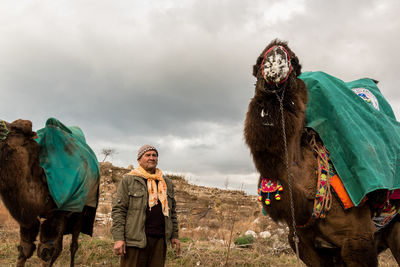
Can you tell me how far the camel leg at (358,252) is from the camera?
10.0 ft

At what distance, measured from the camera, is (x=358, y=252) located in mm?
3047

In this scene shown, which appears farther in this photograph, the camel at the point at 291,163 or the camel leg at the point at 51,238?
the camel leg at the point at 51,238

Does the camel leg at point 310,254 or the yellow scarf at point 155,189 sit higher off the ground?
the yellow scarf at point 155,189

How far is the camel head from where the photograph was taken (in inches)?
119

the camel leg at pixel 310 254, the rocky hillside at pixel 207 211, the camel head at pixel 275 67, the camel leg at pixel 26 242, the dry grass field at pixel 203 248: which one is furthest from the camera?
the rocky hillside at pixel 207 211

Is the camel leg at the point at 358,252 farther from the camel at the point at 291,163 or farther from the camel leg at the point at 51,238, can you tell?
the camel leg at the point at 51,238

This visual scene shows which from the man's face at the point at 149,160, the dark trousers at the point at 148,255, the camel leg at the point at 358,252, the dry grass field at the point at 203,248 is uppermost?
the man's face at the point at 149,160

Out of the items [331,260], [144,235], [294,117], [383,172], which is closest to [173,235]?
[144,235]

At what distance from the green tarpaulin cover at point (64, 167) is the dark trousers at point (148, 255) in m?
2.00

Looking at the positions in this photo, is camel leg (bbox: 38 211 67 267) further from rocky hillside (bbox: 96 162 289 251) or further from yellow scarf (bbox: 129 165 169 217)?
rocky hillside (bbox: 96 162 289 251)

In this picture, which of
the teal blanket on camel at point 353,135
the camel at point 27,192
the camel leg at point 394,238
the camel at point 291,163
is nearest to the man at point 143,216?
the camel at point 291,163

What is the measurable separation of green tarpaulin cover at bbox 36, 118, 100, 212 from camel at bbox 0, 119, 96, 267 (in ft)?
0.52

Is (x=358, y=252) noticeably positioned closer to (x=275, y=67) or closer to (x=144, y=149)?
(x=275, y=67)

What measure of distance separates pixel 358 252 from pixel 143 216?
2.36 m
